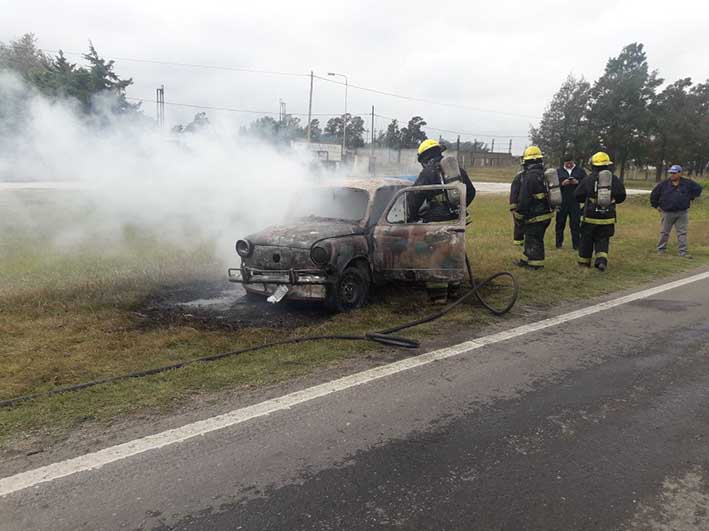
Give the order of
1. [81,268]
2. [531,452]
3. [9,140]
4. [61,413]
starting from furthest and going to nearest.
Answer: [9,140] < [81,268] < [61,413] < [531,452]

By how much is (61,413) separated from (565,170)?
9.75 meters

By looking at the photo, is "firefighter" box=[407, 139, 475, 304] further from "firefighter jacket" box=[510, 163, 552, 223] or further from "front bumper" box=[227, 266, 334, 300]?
"firefighter jacket" box=[510, 163, 552, 223]

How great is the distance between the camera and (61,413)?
130 inches

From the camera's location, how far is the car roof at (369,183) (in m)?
6.49

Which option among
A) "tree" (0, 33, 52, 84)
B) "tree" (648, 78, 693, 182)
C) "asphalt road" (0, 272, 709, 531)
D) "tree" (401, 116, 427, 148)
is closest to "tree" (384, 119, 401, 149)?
"tree" (401, 116, 427, 148)

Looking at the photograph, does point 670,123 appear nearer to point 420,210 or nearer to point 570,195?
point 570,195

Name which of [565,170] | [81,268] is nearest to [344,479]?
[81,268]

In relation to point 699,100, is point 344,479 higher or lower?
lower

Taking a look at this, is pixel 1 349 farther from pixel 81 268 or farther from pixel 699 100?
pixel 699 100

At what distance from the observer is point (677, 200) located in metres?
9.86

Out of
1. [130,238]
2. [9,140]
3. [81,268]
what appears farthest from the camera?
[130,238]

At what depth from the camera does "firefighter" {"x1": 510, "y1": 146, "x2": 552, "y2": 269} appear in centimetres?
798

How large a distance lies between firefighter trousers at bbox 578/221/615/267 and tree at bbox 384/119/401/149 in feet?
169

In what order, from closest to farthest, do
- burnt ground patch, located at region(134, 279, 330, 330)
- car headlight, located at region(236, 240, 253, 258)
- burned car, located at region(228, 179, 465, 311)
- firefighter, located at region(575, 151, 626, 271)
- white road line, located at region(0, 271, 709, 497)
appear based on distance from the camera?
white road line, located at region(0, 271, 709, 497), burnt ground patch, located at region(134, 279, 330, 330), burned car, located at region(228, 179, 465, 311), car headlight, located at region(236, 240, 253, 258), firefighter, located at region(575, 151, 626, 271)
